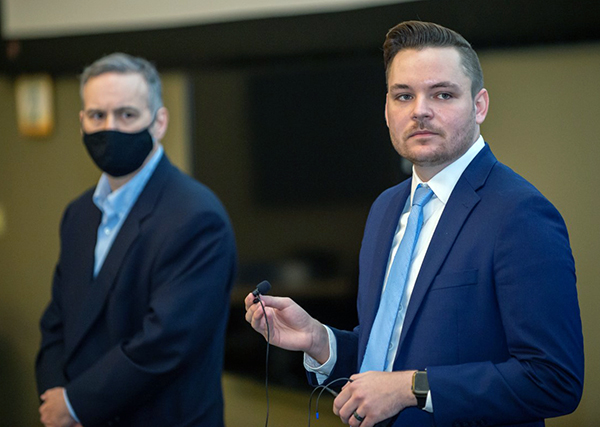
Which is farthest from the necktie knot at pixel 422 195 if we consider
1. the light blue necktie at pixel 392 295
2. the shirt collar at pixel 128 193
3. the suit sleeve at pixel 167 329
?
the shirt collar at pixel 128 193

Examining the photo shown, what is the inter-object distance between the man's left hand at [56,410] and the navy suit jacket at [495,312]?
1.15m

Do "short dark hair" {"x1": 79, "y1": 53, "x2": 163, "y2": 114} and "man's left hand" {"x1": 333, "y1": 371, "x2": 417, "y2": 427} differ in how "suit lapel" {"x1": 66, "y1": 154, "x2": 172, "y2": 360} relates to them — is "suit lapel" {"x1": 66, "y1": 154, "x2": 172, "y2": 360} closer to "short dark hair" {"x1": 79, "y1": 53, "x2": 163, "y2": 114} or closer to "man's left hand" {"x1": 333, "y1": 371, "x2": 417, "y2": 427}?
"short dark hair" {"x1": 79, "y1": 53, "x2": 163, "y2": 114}

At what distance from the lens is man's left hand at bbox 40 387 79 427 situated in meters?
2.17

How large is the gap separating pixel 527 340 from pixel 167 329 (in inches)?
44.9

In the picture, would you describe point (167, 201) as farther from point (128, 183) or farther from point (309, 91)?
point (309, 91)

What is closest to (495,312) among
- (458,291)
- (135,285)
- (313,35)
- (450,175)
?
(458,291)

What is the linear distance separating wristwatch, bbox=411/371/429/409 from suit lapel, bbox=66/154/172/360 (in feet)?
3.88

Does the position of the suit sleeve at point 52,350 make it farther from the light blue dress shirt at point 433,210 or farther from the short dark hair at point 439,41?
the short dark hair at point 439,41

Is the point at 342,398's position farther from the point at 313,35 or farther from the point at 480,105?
the point at 313,35

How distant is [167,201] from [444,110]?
3.70 ft

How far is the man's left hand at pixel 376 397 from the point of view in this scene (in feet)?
4.32

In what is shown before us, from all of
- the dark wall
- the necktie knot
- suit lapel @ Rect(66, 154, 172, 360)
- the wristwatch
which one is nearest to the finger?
the wristwatch

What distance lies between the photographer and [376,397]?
1319 millimetres

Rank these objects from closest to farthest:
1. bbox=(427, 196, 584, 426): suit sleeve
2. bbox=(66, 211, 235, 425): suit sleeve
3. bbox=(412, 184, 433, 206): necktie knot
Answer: bbox=(427, 196, 584, 426): suit sleeve → bbox=(412, 184, 433, 206): necktie knot → bbox=(66, 211, 235, 425): suit sleeve
